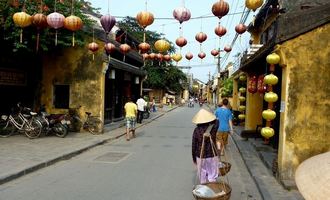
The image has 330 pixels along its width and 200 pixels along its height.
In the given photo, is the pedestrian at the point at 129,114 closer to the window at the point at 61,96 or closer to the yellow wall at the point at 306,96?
the window at the point at 61,96

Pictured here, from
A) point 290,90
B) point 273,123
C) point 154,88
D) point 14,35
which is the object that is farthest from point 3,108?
point 154,88

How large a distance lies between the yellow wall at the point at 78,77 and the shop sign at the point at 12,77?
96 centimetres

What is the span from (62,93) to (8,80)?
2.62 metres

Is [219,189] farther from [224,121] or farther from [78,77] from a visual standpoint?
[78,77]

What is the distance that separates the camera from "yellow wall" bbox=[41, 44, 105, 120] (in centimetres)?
1834

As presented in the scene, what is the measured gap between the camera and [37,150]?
1274cm

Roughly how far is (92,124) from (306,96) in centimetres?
1131

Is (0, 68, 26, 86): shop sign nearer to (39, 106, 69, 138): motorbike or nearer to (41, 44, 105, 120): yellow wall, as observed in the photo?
(41, 44, 105, 120): yellow wall

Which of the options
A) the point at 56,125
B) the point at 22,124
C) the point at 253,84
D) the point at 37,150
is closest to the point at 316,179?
the point at 37,150

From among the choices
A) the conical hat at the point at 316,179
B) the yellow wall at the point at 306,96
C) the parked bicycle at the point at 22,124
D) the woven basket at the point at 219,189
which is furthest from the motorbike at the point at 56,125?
the conical hat at the point at 316,179

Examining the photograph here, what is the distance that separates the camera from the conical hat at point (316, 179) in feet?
8.08

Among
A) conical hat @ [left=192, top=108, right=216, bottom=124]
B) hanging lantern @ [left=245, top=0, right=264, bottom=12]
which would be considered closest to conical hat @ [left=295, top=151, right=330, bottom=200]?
conical hat @ [left=192, top=108, right=216, bottom=124]

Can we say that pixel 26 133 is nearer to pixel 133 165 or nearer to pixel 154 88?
pixel 133 165

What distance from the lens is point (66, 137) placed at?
16469mm
